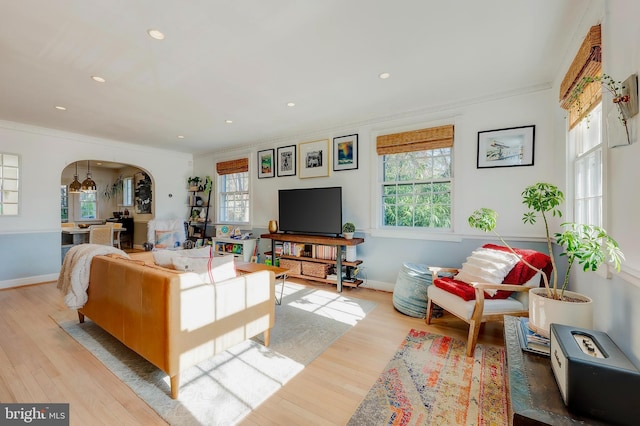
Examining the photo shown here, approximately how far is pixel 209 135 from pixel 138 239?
4.41m

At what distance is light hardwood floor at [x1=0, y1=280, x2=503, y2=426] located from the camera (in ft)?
5.28

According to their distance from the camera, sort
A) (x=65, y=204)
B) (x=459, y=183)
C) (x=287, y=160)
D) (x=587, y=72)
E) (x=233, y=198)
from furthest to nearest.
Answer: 1. (x=65, y=204)
2. (x=233, y=198)
3. (x=287, y=160)
4. (x=459, y=183)
5. (x=587, y=72)

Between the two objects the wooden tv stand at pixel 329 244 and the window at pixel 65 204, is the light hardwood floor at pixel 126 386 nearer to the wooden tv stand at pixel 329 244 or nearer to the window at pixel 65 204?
the wooden tv stand at pixel 329 244

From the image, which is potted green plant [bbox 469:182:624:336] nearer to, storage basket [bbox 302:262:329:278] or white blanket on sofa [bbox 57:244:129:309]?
storage basket [bbox 302:262:329:278]

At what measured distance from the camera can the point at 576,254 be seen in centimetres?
129

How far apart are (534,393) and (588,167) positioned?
1.88 meters

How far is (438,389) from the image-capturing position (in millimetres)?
1834

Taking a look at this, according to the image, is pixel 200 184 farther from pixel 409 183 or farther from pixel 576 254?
pixel 576 254

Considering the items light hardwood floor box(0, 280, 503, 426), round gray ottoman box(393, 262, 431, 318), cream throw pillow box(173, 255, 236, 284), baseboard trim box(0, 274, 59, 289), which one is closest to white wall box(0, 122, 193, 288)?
baseboard trim box(0, 274, 59, 289)

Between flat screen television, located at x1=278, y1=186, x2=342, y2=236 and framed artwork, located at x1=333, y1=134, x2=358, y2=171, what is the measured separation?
43cm

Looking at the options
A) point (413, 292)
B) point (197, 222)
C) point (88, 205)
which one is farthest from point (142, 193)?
point (413, 292)

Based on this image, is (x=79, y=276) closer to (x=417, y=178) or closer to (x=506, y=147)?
(x=417, y=178)

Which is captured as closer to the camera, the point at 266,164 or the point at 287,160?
the point at 287,160

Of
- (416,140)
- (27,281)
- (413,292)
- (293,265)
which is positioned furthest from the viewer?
(293,265)
